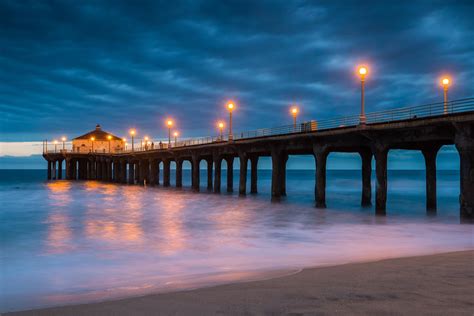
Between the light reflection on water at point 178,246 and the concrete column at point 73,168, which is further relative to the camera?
the concrete column at point 73,168

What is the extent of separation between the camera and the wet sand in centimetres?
661

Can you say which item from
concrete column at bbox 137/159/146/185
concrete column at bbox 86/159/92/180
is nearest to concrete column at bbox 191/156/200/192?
concrete column at bbox 137/159/146/185

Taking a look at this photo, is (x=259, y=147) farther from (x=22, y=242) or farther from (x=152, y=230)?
(x=22, y=242)

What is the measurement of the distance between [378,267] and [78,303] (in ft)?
21.5

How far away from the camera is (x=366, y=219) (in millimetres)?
23094

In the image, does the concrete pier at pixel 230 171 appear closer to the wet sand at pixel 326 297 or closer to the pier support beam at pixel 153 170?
the pier support beam at pixel 153 170

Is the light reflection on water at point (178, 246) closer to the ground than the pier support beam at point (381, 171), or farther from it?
closer to the ground

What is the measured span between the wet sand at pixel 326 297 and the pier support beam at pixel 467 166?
9.46 metres

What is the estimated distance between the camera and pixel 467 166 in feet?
58.2

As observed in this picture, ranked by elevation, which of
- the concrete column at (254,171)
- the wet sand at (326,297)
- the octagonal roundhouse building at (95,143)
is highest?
the octagonal roundhouse building at (95,143)

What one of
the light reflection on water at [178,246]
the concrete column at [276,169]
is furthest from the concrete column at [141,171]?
the light reflection on water at [178,246]

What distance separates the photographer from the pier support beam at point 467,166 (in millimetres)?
17688

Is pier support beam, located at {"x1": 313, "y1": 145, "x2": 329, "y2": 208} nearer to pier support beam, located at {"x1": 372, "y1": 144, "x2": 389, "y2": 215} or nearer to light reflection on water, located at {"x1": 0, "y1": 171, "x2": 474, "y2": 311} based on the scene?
light reflection on water, located at {"x1": 0, "y1": 171, "x2": 474, "y2": 311}

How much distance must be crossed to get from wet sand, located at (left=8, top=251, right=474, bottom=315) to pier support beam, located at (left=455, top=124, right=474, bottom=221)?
9457 mm
